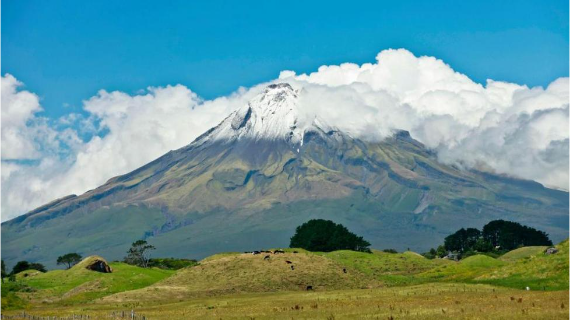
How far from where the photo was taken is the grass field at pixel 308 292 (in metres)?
57.2

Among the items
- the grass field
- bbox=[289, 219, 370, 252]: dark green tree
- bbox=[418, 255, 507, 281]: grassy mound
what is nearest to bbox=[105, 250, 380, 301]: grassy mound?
the grass field

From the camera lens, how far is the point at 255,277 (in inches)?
4028

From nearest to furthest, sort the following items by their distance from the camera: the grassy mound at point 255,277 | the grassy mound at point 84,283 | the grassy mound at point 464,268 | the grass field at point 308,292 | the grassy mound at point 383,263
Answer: the grass field at point 308,292 → the grassy mound at point 255,277 → the grassy mound at point 84,283 → the grassy mound at point 464,268 → the grassy mound at point 383,263

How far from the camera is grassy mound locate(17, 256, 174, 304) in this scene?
10318 centimetres

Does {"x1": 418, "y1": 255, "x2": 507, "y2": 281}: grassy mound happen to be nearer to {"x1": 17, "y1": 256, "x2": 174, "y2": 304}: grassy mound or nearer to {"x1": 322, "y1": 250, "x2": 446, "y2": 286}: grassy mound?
{"x1": 322, "y1": 250, "x2": 446, "y2": 286}: grassy mound

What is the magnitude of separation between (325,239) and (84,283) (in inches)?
3305

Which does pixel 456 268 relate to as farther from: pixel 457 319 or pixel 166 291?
pixel 457 319

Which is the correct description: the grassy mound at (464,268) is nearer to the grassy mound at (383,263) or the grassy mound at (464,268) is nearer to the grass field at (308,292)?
the grass field at (308,292)

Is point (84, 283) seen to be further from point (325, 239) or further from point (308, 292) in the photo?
point (325, 239)

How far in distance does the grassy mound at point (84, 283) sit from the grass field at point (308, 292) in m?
0.17

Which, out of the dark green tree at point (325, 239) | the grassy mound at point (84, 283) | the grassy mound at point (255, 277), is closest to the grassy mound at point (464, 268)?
the grassy mound at point (255, 277)

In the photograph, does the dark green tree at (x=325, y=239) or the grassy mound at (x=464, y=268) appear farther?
the dark green tree at (x=325, y=239)

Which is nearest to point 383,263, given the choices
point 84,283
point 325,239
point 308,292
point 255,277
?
point 255,277

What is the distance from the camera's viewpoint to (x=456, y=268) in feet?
408
